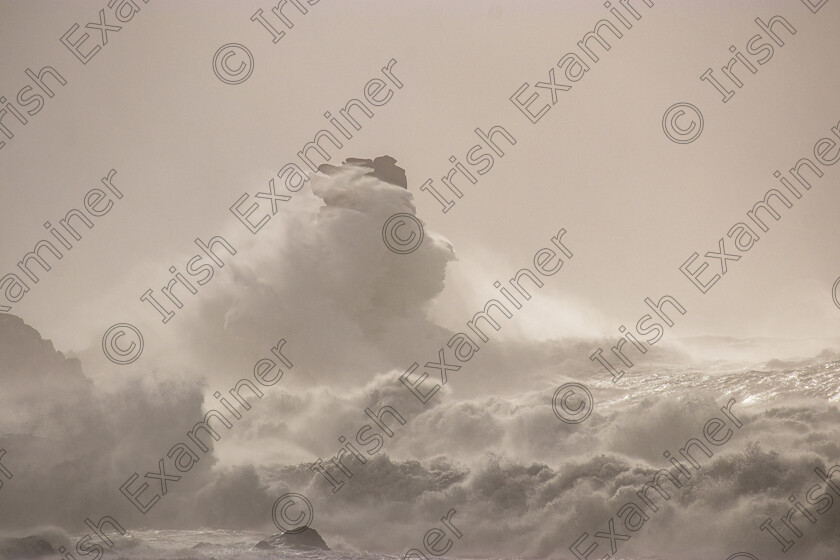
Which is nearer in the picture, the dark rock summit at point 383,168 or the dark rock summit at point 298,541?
the dark rock summit at point 298,541

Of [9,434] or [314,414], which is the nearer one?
[9,434]

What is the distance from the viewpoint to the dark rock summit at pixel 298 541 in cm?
1322

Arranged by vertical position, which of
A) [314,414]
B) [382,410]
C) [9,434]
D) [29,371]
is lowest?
[29,371]

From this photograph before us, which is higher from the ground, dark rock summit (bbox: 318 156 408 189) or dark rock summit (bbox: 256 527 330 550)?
dark rock summit (bbox: 318 156 408 189)

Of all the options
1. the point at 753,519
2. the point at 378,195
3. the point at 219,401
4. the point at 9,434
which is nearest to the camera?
the point at 753,519

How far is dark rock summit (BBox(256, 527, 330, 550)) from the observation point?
13.2 m

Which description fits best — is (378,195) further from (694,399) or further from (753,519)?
(753,519)

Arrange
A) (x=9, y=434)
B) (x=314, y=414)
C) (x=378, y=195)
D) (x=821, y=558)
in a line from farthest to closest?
(x=378, y=195)
(x=314, y=414)
(x=9, y=434)
(x=821, y=558)

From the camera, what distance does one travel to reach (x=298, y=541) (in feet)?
44.0

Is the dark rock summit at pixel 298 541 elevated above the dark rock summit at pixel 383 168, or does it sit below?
below

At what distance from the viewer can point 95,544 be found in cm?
1345

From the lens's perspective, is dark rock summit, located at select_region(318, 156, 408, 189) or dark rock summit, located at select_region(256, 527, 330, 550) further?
dark rock summit, located at select_region(318, 156, 408, 189)

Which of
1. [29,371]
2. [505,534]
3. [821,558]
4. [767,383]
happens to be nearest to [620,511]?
[505,534]

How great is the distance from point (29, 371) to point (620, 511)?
1696cm
